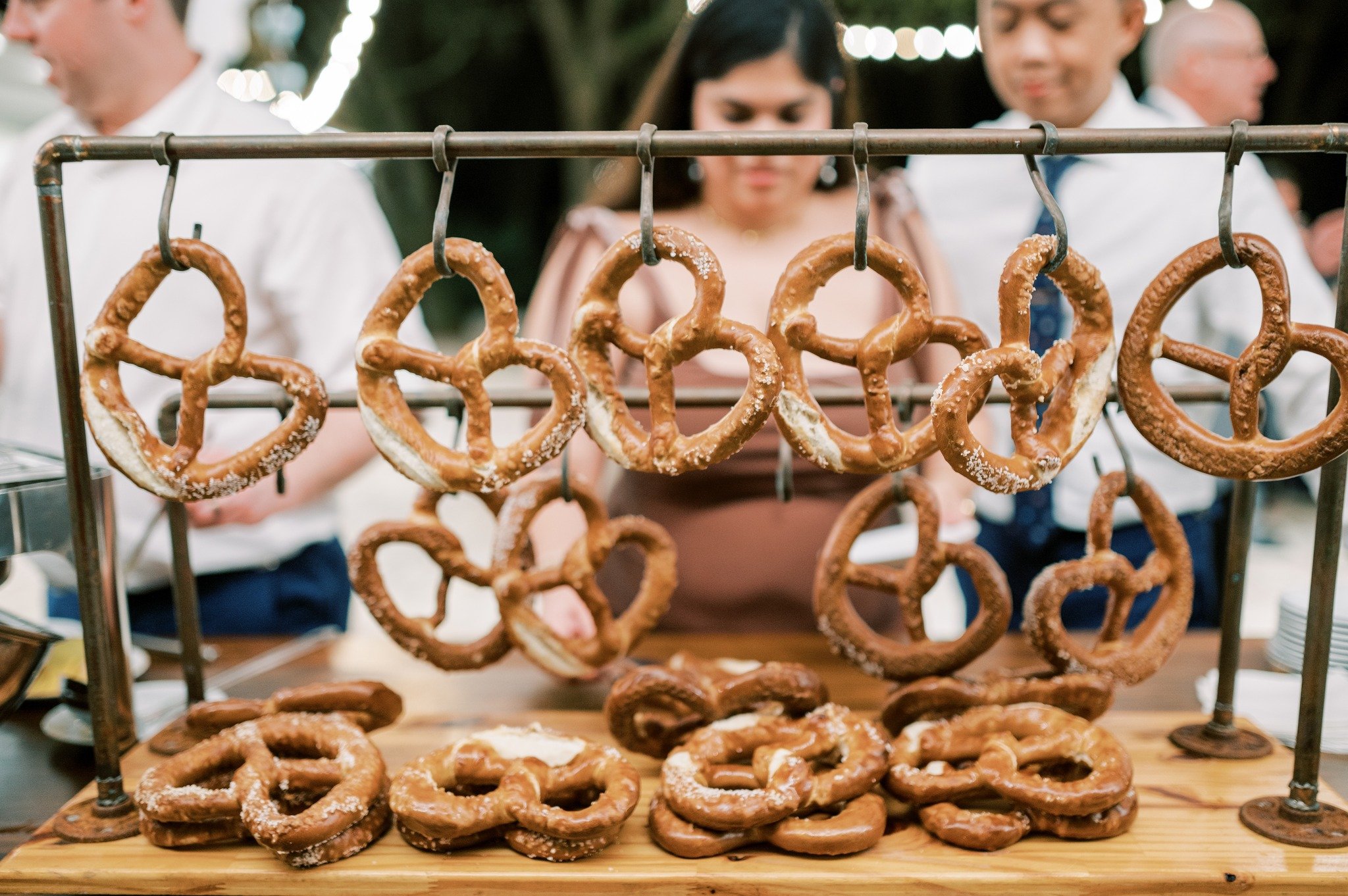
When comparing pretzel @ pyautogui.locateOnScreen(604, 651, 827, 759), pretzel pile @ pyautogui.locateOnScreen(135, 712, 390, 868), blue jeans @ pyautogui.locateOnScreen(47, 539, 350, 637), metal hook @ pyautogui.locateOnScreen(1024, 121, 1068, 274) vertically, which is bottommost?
blue jeans @ pyautogui.locateOnScreen(47, 539, 350, 637)

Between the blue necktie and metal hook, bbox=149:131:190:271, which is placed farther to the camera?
the blue necktie

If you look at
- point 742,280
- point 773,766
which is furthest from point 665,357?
point 742,280

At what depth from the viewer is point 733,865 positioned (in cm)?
124

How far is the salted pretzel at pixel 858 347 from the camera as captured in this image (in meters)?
1.23

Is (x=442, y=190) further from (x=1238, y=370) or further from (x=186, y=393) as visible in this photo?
(x=1238, y=370)

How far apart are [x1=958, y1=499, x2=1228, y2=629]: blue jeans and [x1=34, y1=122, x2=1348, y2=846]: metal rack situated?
1249mm

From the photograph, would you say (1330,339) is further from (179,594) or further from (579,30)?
(579,30)

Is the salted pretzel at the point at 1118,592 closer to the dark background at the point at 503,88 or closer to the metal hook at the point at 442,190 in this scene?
the metal hook at the point at 442,190

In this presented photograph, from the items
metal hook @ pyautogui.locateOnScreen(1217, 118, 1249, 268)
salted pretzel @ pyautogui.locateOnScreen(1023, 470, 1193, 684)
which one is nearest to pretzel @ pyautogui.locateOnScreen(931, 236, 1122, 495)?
metal hook @ pyautogui.locateOnScreen(1217, 118, 1249, 268)

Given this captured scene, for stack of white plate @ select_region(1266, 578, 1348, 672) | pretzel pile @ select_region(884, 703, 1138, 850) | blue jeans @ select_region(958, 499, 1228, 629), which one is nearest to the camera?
pretzel pile @ select_region(884, 703, 1138, 850)

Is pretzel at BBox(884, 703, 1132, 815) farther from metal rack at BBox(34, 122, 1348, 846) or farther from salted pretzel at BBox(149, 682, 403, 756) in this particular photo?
salted pretzel at BBox(149, 682, 403, 756)

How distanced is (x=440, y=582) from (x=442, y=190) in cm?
68

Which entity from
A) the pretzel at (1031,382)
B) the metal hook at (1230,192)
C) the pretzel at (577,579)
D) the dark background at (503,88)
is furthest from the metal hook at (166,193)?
the dark background at (503,88)

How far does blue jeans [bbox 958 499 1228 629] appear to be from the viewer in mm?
2602
